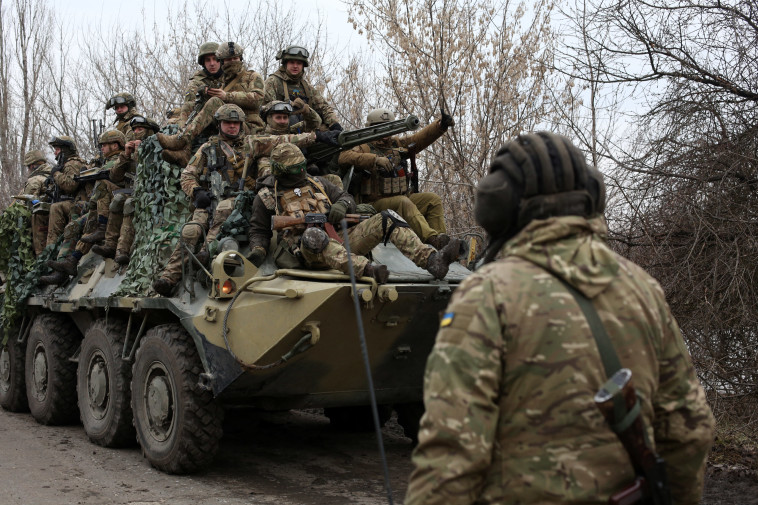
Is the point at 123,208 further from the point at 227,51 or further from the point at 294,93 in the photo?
the point at 294,93

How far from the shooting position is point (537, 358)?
80.9 inches

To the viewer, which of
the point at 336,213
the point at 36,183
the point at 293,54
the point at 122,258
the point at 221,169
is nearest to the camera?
the point at 336,213

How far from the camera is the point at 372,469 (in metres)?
7.12

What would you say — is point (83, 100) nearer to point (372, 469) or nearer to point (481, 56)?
point (481, 56)

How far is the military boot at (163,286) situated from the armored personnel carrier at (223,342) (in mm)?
73

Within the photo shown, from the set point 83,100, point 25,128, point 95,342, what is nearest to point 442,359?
point 95,342

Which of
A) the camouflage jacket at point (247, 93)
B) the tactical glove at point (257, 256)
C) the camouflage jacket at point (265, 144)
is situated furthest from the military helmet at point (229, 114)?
the tactical glove at point (257, 256)

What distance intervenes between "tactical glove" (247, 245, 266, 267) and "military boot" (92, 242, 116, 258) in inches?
113

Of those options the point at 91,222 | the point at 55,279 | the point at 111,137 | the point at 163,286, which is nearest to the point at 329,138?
the point at 163,286

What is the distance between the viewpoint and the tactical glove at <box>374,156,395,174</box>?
24.5ft

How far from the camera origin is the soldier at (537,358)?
6.58 feet

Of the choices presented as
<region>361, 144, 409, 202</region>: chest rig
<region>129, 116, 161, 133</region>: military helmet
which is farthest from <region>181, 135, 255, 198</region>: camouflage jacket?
<region>129, 116, 161, 133</region>: military helmet

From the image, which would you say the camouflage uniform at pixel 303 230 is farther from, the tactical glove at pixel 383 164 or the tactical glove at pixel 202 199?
the tactical glove at pixel 383 164

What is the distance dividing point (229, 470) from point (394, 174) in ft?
8.83
